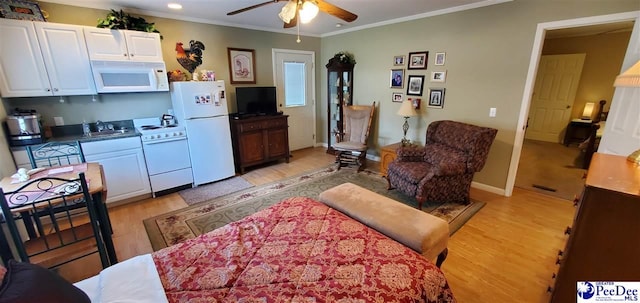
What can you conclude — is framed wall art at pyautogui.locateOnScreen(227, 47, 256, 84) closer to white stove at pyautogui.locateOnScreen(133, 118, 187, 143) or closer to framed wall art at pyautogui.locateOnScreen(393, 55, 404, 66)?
white stove at pyautogui.locateOnScreen(133, 118, 187, 143)

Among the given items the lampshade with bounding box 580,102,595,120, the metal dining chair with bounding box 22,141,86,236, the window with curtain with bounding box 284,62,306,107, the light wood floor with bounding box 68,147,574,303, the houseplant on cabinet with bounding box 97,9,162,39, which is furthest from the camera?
the lampshade with bounding box 580,102,595,120

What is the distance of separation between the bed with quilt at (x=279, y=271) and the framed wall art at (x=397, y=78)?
319 cm

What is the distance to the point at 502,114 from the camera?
3240 mm

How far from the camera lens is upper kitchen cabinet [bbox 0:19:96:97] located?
102 inches

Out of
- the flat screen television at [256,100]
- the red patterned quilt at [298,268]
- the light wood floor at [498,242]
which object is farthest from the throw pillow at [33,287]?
the flat screen television at [256,100]

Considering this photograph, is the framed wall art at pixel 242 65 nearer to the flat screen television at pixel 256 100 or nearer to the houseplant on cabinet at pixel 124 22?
the flat screen television at pixel 256 100

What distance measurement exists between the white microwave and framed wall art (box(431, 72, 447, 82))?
3767 millimetres

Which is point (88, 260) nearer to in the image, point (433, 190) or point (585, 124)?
point (433, 190)

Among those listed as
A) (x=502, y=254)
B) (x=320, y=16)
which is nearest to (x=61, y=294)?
(x=502, y=254)

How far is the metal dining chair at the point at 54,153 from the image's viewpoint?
8.31 ft

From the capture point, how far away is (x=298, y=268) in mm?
1292

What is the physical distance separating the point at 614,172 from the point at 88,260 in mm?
3829

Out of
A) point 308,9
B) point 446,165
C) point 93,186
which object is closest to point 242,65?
point 308,9

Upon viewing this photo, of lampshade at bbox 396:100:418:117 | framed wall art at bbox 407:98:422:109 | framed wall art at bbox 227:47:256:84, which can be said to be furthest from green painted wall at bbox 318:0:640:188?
framed wall art at bbox 227:47:256:84
